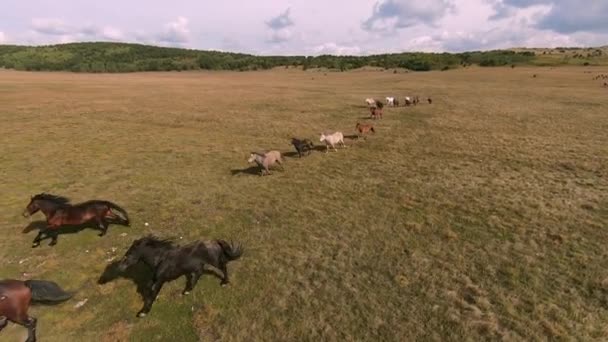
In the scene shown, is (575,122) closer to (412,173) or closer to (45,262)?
(412,173)

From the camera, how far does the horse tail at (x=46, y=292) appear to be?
744 cm

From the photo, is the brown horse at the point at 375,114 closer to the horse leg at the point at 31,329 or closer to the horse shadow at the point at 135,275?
the horse shadow at the point at 135,275

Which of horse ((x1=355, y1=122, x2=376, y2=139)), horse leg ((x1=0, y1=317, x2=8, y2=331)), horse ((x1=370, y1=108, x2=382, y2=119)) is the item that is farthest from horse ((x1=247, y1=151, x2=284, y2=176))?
horse ((x1=370, y1=108, x2=382, y2=119))

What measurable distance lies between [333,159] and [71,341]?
13768 millimetres

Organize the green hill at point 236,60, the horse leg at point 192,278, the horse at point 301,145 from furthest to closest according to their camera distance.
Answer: the green hill at point 236,60, the horse at point 301,145, the horse leg at point 192,278

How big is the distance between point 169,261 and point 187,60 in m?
155

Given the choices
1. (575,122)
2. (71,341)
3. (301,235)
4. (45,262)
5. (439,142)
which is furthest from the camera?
(575,122)

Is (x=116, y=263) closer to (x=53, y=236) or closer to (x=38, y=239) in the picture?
(x=53, y=236)

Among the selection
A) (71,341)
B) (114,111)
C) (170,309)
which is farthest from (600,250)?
(114,111)

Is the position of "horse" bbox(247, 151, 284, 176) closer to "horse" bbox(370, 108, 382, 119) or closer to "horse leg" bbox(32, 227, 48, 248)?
"horse leg" bbox(32, 227, 48, 248)

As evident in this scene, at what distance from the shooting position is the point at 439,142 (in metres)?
21.9

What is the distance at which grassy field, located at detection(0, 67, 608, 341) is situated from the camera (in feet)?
24.2

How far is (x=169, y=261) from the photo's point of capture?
8125 millimetres

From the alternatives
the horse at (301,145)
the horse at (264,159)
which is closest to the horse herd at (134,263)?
the horse at (264,159)
